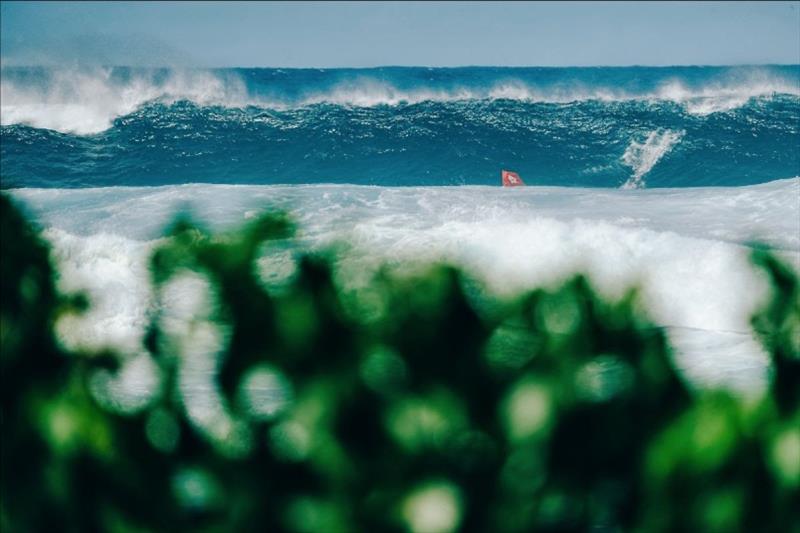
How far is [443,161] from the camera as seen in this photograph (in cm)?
2220

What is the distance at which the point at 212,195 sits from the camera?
1038 centimetres

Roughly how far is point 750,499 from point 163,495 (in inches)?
34.7

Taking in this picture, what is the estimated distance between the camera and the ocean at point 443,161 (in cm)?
145

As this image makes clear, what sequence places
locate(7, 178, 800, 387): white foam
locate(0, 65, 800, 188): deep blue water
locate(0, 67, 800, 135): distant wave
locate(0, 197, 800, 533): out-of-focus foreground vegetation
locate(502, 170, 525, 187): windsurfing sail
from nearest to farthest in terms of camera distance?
locate(0, 197, 800, 533): out-of-focus foreground vegetation → locate(7, 178, 800, 387): white foam → locate(502, 170, 525, 187): windsurfing sail → locate(0, 65, 800, 188): deep blue water → locate(0, 67, 800, 135): distant wave

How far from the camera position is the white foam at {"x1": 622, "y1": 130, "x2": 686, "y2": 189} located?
21.6 metres

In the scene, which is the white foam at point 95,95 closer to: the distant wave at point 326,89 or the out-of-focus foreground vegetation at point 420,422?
the distant wave at point 326,89

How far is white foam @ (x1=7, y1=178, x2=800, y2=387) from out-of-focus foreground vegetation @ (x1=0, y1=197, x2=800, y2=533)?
0.07 meters

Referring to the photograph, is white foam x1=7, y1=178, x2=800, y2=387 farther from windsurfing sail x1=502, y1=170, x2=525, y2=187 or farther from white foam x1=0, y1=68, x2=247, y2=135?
white foam x1=0, y1=68, x2=247, y2=135

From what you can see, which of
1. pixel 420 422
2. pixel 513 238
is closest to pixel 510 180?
pixel 513 238

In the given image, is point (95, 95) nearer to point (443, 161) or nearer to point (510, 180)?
point (443, 161)

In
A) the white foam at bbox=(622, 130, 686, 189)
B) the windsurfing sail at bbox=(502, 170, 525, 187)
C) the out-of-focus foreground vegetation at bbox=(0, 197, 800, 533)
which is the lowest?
the windsurfing sail at bbox=(502, 170, 525, 187)

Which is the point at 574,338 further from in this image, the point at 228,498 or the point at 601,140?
the point at 601,140

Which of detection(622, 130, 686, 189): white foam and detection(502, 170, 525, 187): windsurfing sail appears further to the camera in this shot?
detection(622, 130, 686, 189): white foam

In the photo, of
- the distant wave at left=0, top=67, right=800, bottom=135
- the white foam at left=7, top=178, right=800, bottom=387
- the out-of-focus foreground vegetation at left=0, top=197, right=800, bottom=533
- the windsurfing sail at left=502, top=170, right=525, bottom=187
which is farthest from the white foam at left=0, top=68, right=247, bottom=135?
the out-of-focus foreground vegetation at left=0, top=197, right=800, bottom=533
